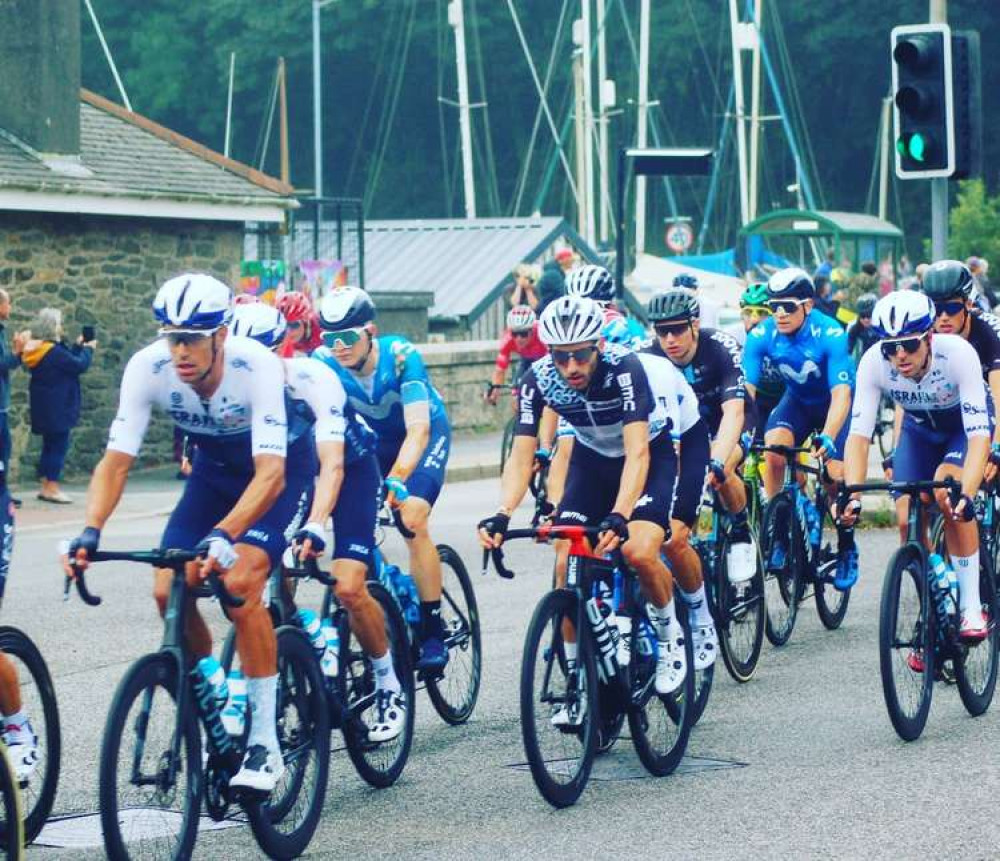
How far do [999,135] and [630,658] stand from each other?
62.0 meters

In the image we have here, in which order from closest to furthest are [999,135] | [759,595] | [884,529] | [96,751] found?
[96,751] < [759,595] < [884,529] < [999,135]

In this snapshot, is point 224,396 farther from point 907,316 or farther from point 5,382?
point 5,382

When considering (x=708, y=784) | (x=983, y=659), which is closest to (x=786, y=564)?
(x=983, y=659)

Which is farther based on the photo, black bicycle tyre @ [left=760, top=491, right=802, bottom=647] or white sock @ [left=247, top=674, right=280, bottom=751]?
black bicycle tyre @ [left=760, top=491, right=802, bottom=647]

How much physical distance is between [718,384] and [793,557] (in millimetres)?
1179

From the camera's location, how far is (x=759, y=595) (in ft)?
33.6

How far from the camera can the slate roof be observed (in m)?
22.7

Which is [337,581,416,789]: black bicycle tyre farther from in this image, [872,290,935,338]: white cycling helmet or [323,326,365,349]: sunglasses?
[872,290,935,338]: white cycling helmet

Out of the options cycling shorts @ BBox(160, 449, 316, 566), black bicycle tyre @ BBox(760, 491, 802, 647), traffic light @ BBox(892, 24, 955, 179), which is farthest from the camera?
traffic light @ BBox(892, 24, 955, 179)

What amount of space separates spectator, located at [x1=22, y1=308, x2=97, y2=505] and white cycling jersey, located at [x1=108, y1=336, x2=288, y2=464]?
13.0 metres

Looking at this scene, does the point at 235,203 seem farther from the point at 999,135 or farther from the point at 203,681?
the point at 999,135

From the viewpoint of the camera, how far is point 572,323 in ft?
25.2

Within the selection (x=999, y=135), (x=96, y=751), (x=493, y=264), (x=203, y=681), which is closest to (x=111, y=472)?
(x=203, y=681)

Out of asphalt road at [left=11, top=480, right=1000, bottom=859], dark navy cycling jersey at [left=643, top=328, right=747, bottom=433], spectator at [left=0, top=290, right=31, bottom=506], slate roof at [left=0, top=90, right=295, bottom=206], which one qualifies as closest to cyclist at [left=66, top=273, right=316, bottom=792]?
asphalt road at [left=11, top=480, right=1000, bottom=859]
